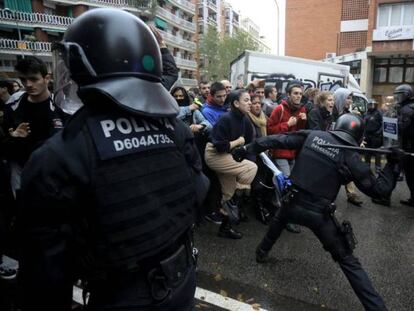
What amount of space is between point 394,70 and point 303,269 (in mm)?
26226

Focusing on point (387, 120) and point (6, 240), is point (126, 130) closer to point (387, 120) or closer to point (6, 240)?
point (6, 240)

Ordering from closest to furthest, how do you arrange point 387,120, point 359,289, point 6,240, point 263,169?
point 6,240 → point 359,289 → point 263,169 → point 387,120

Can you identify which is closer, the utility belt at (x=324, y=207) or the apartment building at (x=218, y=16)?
the utility belt at (x=324, y=207)

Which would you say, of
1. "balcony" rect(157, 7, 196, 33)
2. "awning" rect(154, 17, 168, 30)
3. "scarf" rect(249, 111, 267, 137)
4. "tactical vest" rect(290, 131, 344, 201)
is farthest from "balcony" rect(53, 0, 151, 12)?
"tactical vest" rect(290, 131, 344, 201)

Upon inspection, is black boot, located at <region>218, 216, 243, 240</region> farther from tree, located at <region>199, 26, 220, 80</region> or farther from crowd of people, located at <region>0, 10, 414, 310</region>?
tree, located at <region>199, 26, 220, 80</region>

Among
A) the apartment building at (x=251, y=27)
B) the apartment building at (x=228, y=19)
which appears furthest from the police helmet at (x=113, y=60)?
the apartment building at (x=251, y=27)

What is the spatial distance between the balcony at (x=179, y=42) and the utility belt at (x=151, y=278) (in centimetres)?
4161

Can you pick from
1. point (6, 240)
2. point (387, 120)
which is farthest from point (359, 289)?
point (387, 120)

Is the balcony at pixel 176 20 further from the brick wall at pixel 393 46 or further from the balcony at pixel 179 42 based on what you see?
the brick wall at pixel 393 46

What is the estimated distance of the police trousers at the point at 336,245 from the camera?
7.79ft

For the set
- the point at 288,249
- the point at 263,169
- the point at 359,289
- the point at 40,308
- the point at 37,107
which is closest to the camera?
the point at 40,308

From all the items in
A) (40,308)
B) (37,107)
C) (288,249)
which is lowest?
(288,249)

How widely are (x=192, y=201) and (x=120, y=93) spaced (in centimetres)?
54

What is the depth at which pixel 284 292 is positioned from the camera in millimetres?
2908
